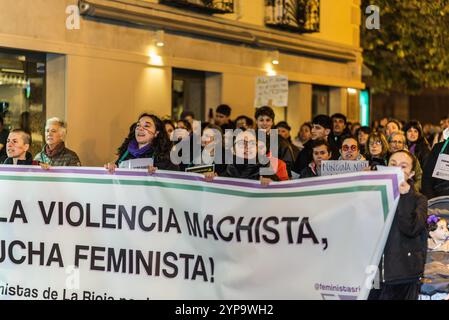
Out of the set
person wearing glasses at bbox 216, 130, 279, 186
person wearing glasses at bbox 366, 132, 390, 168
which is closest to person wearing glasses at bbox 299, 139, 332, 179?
person wearing glasses at bbox 216, 130, 279, 186

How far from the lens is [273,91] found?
55.9ft

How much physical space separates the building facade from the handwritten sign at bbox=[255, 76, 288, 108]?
78.5 inches

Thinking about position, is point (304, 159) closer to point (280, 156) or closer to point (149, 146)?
point (280, 156)

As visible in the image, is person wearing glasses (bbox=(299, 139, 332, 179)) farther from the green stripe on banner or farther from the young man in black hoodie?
the green stripe on banner

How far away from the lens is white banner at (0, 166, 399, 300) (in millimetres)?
7203

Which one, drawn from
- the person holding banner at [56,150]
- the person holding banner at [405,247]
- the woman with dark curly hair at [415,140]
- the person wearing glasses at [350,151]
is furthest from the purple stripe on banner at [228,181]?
the woman with dark curly hair at [415,140]

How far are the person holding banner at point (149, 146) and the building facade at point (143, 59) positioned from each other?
5040 mm

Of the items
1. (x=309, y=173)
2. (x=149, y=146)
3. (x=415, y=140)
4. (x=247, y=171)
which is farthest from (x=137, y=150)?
(x=415, y=140)

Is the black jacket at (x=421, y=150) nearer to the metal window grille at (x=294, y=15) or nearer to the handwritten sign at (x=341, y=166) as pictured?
the handwritten sign at (x=341, y=166)

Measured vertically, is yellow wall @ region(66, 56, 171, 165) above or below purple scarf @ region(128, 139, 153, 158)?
above

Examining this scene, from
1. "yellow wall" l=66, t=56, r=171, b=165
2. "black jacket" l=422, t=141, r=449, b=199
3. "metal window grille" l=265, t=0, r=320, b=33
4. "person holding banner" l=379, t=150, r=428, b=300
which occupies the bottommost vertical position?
"person holding banner" l=379, t=150, r=428, b=300

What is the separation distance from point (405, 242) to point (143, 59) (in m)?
10.6
